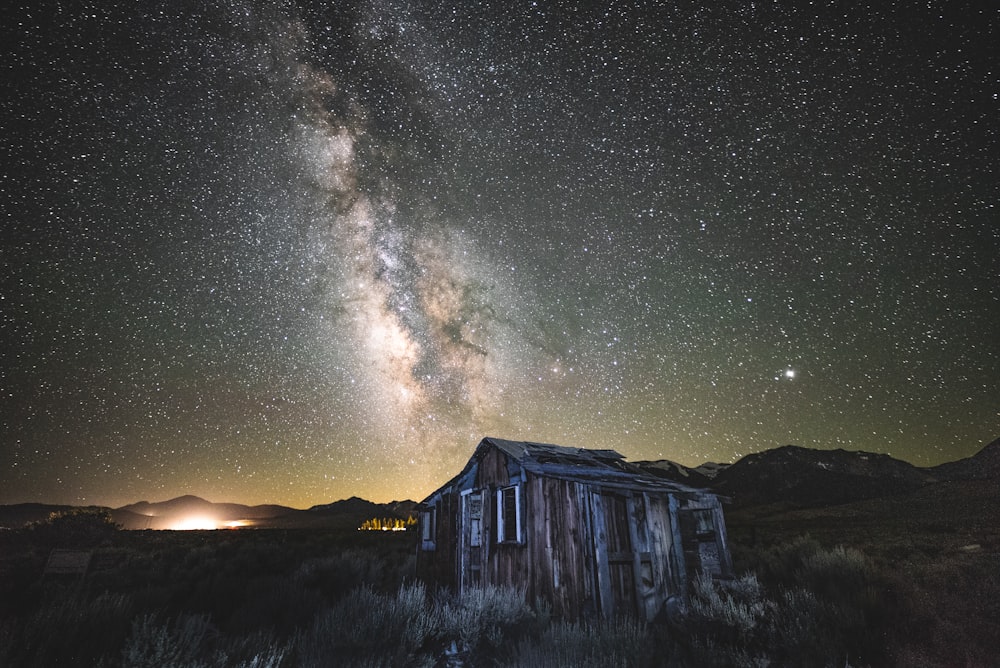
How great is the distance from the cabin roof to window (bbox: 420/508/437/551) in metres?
0.82

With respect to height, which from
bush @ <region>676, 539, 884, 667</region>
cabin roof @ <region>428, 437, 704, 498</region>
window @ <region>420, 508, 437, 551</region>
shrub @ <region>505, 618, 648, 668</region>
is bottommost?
bush @ <region>676, 539, 884, 667</region>

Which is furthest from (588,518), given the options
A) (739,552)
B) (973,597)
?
(739,552)

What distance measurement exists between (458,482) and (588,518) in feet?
16.5

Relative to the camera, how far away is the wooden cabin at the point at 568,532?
864 centimetres

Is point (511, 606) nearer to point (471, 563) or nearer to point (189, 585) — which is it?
point (471, 563)

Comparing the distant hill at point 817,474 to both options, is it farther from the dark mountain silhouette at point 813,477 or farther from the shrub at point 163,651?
the shrub at point 163,651

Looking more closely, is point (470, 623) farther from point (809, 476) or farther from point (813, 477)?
point (809, 476)

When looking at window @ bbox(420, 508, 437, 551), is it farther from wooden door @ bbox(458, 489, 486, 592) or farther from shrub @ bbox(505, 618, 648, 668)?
shrub @ bbox(505, 618, 648, 668)

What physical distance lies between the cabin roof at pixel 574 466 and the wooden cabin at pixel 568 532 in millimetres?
39

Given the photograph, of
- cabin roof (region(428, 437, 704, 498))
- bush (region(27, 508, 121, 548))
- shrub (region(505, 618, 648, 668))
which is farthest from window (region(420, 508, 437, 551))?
bush (region(27, 508, 121, 548))

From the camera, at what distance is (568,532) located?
352 inches

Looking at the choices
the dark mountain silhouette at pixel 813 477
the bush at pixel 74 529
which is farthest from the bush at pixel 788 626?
the dark mountain silhouette at pixel 813 477

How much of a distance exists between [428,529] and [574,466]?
5.68 metres

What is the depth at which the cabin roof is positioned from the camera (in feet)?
31.5
